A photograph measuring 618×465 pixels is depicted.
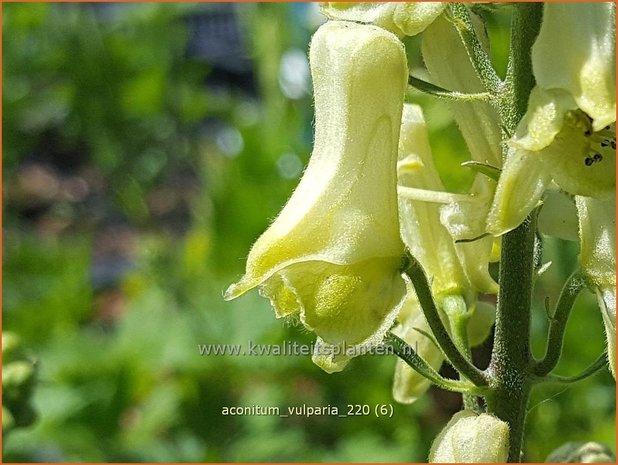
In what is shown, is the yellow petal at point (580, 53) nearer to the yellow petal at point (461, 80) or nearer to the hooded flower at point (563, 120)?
the hooded flower at point (563, 120)

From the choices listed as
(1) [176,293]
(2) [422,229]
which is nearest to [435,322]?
(2) [422,229]

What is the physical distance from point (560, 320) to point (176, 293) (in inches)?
67.2

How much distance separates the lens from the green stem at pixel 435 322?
0.63 metres

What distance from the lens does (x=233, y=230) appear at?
2205 mm

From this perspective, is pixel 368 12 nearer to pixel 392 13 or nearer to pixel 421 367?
pixel 392 13

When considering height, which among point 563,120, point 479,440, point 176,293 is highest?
point 563,120

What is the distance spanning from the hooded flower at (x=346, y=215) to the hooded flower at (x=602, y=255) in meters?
0.13

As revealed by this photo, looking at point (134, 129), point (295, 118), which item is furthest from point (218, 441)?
point (134, 129)

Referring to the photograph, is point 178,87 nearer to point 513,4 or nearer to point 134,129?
point 134,129

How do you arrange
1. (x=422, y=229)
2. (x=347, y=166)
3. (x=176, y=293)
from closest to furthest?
(x=347, y=166) → (x=422, y=229) → (x=176, y=293)

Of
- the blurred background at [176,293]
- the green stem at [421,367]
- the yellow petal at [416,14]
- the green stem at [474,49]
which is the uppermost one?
the yellow petal at [416,14]

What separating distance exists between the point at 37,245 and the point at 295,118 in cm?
92

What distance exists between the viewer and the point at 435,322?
2.09 ft

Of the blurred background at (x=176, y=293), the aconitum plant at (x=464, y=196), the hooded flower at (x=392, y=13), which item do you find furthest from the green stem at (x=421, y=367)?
the hooded flower at (x=392, y=13)
